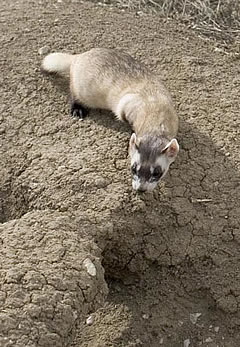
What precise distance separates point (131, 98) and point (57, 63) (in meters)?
0.70

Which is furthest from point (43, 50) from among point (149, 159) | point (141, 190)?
point (141, 190)

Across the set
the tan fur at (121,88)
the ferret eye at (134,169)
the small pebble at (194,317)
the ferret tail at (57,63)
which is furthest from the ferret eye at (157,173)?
the ferret tail at (57,63)

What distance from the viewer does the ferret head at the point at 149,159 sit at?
16.7 ft

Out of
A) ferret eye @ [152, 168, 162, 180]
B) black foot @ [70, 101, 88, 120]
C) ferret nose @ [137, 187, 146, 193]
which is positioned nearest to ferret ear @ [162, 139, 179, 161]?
ferret eye @ [152, 168, 162, 180]

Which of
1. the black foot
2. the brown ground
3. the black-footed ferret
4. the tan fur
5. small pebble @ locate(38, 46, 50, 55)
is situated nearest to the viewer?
the brown ground

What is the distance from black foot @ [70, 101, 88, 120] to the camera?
19.0ft

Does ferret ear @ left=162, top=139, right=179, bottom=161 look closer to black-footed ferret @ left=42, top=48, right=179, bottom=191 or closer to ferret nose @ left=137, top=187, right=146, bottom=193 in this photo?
black-footed ferret @ left=42, top=48, right=179, bottom=191

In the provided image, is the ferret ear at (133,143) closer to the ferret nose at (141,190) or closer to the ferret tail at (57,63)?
the ferret nose at (141,190)

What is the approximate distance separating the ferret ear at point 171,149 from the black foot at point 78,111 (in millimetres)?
851

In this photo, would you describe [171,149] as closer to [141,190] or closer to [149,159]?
[149,159]

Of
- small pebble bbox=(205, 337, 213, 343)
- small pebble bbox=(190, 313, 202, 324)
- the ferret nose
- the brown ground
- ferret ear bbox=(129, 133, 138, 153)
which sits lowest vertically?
small pebble bbox=(205, 337, 213, 343)

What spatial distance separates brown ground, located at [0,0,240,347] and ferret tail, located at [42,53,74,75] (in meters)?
0.10

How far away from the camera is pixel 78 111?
583 centimetres

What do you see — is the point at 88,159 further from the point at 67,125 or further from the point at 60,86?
the point at 60,86
